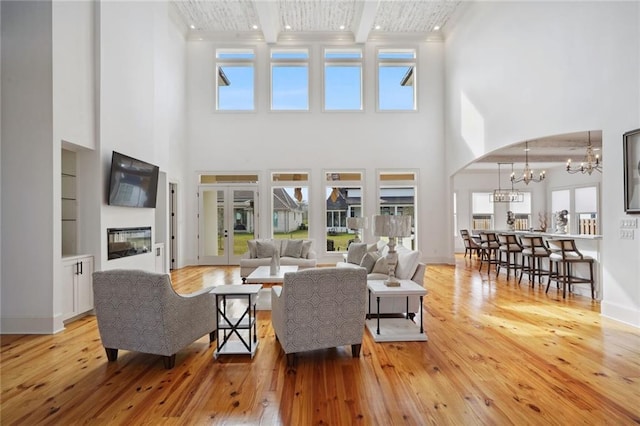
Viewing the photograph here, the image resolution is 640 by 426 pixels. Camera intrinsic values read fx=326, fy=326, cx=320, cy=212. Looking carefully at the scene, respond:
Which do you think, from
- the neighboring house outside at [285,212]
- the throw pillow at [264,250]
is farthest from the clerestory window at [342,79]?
the throw pillow at [264,250]

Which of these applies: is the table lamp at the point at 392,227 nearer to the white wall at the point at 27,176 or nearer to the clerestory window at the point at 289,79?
the white wall at the point at 27,176

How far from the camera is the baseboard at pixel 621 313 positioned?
381 centimetres

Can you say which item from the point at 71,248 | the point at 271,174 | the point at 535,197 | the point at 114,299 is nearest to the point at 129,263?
the point at 71,248

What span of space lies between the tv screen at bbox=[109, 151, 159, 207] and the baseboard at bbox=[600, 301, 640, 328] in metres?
6.77

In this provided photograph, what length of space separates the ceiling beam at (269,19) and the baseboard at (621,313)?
25.9 feet

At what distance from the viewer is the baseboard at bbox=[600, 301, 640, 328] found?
12.5ft

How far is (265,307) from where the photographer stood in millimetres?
4781

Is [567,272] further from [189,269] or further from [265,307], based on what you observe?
[189,269]

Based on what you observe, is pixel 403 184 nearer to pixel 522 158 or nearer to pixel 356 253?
pixel 522 158

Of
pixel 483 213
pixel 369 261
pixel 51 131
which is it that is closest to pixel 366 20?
pixel 369 261

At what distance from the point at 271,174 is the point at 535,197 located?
971 cm

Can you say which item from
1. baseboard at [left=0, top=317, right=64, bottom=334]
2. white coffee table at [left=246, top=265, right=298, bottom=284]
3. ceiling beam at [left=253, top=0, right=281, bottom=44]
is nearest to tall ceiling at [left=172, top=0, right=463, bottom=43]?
ceiling beam at [left=253, top=0, right=281, bottom=44]

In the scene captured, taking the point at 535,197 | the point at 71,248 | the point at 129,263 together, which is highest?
the point at 535,197

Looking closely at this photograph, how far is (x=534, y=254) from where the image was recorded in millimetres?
6090
